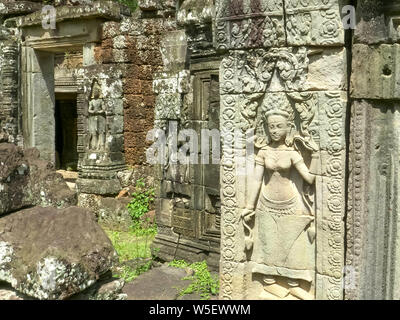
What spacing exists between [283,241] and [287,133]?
0.82 m

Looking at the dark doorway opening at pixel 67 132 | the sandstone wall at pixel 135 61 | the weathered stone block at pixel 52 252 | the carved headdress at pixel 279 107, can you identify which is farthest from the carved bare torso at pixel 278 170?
the dark doorway opening at pixel 67 132

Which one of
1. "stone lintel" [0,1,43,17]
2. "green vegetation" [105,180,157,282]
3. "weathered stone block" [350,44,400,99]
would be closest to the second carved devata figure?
"weathered stone block" [350,44,400,99]

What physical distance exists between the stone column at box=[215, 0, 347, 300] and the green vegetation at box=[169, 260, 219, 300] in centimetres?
100

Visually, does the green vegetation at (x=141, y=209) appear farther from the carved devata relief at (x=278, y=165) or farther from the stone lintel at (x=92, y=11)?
the carved devata relief at (x=278, y=165)

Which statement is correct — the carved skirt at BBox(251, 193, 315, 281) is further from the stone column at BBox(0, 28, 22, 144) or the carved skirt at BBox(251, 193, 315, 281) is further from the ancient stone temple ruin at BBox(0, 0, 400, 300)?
the stone column at BBox(0, 28, 22, 144)

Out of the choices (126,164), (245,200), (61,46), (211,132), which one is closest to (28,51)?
(61,46)

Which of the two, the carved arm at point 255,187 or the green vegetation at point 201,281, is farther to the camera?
the green vegetation at point 201,281

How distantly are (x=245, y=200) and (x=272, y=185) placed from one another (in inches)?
9.9

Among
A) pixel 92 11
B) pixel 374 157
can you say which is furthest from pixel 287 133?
pixel 92 11

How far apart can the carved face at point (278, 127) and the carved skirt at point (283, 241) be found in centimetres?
48

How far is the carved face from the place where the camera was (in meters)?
3.20

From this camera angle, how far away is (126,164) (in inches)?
328

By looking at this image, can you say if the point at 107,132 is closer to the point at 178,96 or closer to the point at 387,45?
the point at 178,96

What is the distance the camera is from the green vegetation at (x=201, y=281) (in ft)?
14.9
